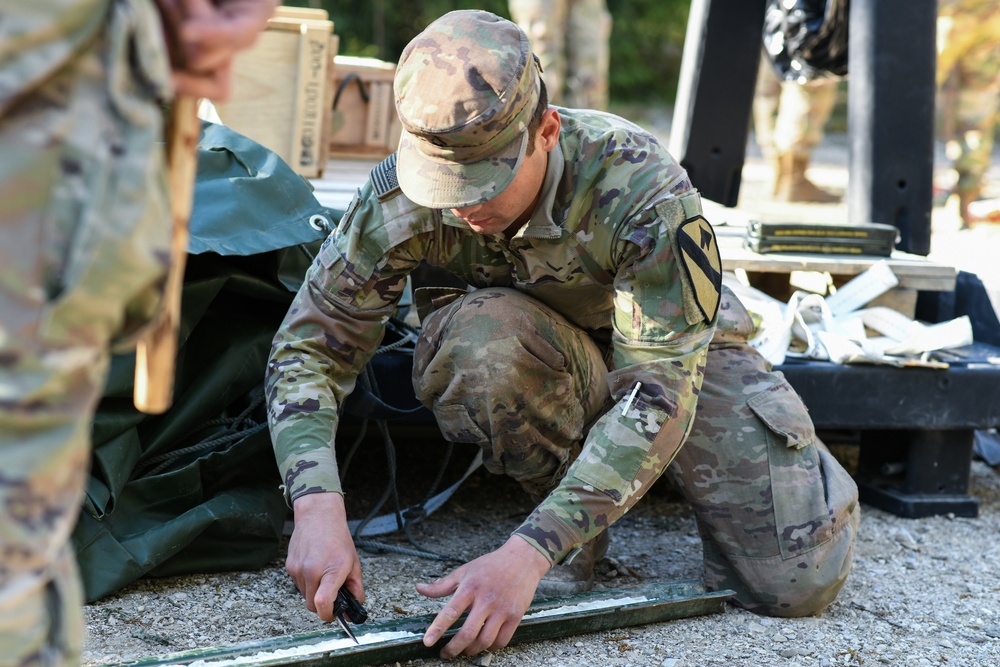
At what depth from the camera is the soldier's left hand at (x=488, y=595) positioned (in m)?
1.79

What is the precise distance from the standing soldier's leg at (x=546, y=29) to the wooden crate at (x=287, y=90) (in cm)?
376

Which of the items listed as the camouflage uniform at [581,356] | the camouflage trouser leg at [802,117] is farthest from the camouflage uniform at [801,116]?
the camouflage uniform at [581,356]

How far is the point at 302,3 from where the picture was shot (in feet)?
45.9

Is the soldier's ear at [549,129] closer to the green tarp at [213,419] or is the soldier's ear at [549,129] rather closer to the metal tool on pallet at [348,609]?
the green tarp at [213,419]

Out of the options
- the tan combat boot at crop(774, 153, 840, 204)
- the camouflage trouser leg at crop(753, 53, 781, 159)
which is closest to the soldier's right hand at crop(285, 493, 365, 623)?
the tan combat boot at crop(774, 153, 840, 204)

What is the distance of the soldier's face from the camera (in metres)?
2.05

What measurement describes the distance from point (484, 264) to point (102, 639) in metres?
1.02

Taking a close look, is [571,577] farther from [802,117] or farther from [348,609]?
[802,117]

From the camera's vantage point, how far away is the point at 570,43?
26.7ft

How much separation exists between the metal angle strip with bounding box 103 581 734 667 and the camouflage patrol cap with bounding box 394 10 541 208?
738 mm

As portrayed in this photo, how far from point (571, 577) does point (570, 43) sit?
6.31 metres

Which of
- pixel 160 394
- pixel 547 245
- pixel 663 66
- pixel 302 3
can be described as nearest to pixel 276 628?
pixel 547 245

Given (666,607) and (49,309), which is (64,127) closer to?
(49,309)

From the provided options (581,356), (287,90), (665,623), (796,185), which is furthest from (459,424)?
(796,185)
